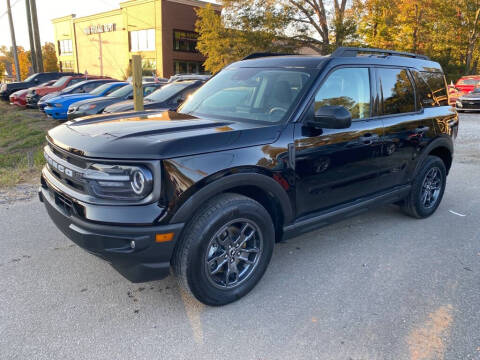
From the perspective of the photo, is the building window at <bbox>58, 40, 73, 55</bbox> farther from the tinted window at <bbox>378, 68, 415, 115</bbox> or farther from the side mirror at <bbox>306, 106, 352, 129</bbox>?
the side mirror at <bbox>306, 106, 352, 129</bbox>

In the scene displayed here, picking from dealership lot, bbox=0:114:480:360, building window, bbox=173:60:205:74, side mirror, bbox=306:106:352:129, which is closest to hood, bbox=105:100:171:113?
dealership lot, bbox=0:114:480:360

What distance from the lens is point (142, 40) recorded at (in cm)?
4609

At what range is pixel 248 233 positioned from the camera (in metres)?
3.00

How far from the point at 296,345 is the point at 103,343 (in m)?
1.23

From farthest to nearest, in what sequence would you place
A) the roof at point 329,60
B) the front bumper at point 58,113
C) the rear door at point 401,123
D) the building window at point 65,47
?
1. the building window at point 65,47
2. the front bumper at point 58,113
3. the rear door at point 401,123
4. the roof at point 329,60

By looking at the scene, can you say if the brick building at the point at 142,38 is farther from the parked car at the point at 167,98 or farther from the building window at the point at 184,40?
the parked car at the point at 167,98

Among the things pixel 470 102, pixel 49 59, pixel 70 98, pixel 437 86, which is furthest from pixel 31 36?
pixel 49 59

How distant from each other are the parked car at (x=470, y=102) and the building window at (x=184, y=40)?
110 ft

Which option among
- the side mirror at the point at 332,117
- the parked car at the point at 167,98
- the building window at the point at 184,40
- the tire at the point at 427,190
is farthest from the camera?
the building window at the point at 184,40

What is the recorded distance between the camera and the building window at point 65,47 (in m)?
59.0

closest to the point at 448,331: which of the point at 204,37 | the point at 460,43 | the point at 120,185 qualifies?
the point at 120,185

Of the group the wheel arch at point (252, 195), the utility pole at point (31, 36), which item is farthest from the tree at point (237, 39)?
the wheel arch at point (252, 195)

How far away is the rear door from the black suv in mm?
15

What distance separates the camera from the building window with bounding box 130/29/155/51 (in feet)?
146
